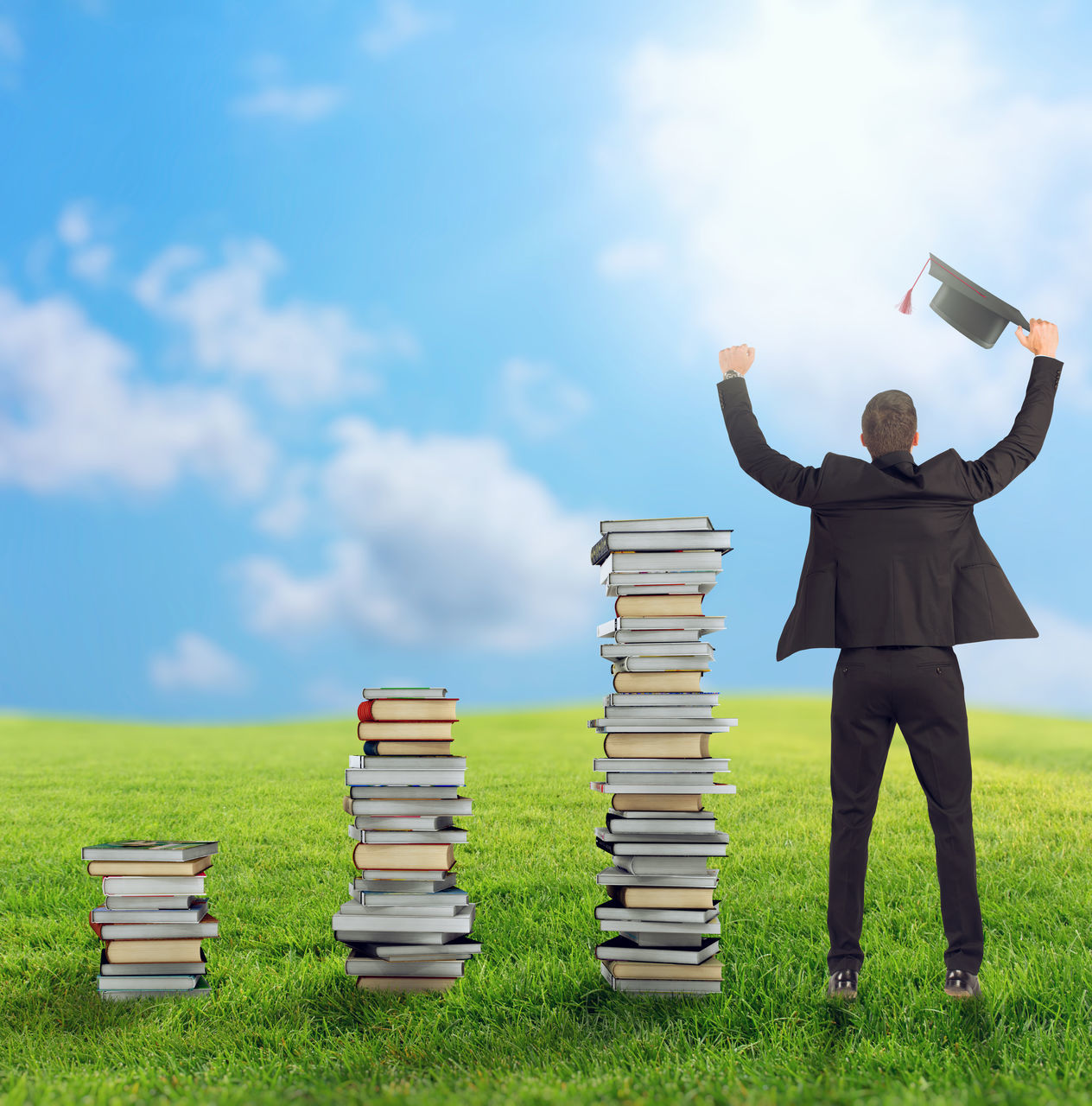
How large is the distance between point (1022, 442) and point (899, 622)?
1.32 metres

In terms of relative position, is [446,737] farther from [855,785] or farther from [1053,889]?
[1053,889]

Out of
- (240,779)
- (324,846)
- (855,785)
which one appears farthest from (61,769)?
(855,785)

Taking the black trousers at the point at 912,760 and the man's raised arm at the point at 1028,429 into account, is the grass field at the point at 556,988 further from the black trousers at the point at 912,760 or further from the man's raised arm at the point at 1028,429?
the man's raised arm at the point at 1028,429

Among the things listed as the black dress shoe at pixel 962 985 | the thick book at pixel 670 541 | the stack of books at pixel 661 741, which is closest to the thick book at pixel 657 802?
the stack of books at pixel 661 741

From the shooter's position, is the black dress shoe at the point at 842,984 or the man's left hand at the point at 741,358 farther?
the man's left hand at the point at 741,358

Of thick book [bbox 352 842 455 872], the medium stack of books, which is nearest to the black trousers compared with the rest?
the medium stack of books

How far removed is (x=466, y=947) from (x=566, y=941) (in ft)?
2.36

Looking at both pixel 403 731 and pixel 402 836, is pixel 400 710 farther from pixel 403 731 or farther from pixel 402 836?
pixel 402 836

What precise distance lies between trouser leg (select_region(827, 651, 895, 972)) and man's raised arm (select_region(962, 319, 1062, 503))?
3.91ft

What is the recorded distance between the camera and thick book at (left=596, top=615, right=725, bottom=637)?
5.61 m

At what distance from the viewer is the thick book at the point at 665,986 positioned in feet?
17.6

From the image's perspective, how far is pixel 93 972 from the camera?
5848mm

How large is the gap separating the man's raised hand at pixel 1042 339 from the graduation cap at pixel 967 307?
24 centimetres

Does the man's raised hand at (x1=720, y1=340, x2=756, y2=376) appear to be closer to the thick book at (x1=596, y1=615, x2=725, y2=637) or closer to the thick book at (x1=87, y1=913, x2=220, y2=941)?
the thick book at (x1=596, y1=615, x2=725, y2=637)
